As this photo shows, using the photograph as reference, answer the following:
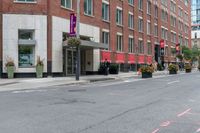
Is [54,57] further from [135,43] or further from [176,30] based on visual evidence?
[176,30]

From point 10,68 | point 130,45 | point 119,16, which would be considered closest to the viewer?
point 10,68

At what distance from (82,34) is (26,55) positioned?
6.96 m

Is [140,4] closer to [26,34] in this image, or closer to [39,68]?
[26,34]

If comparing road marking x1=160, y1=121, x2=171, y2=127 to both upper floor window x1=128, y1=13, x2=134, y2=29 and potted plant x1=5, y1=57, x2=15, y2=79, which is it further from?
upper floor window x1=128, y1=13, x2=134, y2=29

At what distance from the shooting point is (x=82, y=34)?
37656 mm

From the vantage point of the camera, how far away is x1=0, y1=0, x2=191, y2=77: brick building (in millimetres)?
31922

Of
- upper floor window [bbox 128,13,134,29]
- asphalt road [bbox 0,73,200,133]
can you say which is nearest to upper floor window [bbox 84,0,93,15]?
upper floor window [bbox 128,13,134,29]

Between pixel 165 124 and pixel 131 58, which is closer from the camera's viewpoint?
pixel 165 124

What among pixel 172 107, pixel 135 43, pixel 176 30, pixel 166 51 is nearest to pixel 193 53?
pixel 176 30

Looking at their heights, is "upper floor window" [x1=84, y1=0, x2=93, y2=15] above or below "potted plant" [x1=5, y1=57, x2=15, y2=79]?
above

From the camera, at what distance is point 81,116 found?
11.1 metres

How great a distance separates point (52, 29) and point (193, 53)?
51712mm

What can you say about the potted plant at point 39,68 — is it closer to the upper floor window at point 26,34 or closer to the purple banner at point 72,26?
the upper floor window at point 26,34

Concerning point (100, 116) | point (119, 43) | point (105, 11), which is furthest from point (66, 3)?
point (100, 116)
